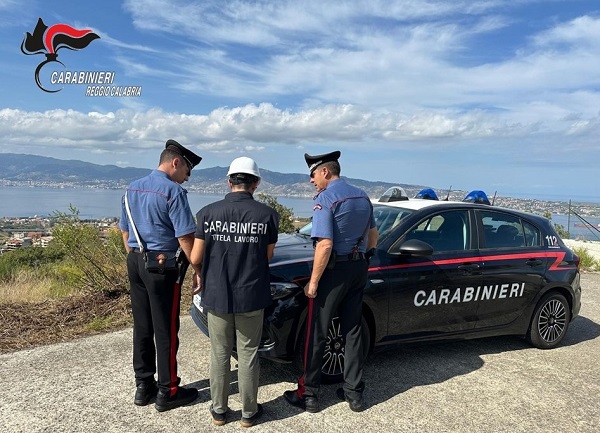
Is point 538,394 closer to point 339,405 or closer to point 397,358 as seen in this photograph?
point 397,358

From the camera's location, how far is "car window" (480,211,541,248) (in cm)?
479

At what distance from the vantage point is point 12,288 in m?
7.05

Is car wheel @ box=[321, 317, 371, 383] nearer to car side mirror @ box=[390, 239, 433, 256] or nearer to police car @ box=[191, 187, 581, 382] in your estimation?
police car @ box=[191, 187, 581, 382]

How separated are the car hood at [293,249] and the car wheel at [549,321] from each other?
9.09 feet

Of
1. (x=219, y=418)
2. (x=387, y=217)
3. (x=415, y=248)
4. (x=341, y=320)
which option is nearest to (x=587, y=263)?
(x=387, y=217)

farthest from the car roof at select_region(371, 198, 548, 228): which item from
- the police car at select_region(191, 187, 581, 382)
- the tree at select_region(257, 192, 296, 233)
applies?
the tree at select_region(257, 192, 296, 233)

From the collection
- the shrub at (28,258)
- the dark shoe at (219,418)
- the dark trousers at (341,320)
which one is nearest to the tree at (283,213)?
the dark trousers at (341,320)

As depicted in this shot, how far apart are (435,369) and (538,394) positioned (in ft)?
2.96

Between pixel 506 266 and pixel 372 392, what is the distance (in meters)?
2.08

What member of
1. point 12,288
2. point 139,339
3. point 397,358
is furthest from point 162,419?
point 12,288

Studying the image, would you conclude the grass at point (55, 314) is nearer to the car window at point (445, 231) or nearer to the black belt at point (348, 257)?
the black belt at point (348, 257)

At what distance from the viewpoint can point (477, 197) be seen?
215 inches

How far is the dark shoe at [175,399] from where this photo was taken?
3.33 meters

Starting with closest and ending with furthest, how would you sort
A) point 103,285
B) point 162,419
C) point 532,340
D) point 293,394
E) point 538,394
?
point 162,419, point 293,394, point 538,394, point 532,340, point 103,285
